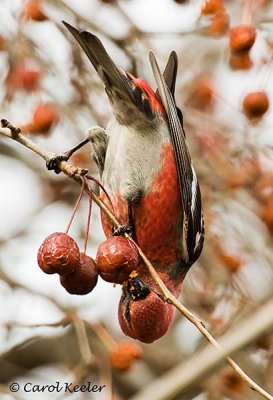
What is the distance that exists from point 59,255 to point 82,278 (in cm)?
13

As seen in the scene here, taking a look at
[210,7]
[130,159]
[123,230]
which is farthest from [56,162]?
[210,7]

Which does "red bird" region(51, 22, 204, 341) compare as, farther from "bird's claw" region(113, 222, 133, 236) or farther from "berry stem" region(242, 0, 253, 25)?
"berry stem" region(242, 0, 253, 25)

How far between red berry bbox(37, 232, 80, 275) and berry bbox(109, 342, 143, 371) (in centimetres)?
130

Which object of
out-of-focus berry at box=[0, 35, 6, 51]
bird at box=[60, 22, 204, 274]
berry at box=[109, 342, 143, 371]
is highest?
out-of-focus berry at box=[0, 35, 6, 51]

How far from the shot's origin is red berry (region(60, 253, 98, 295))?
8.31 feet

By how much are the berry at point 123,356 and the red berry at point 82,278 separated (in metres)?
1.21

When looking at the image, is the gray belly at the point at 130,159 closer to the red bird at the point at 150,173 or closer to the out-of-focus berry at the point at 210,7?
the red bird at the point at 150,173

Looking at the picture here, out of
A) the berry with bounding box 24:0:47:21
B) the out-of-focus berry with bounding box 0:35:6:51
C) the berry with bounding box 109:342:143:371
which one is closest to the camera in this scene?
the berry with bounding box 109:342:143:371

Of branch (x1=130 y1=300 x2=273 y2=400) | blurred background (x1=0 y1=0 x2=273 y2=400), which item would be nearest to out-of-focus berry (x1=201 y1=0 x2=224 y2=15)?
blurred background (x1=0 y1=0 x2=273 y2=400)

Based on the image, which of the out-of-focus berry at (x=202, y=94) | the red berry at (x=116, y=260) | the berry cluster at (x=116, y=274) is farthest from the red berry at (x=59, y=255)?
the out-of-focus berry at (x=202, y=94)

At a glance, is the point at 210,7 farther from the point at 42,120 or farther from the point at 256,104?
→ the point at 42,120

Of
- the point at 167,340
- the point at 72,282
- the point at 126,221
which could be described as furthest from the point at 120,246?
the point at 167,340

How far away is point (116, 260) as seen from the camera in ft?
8.44

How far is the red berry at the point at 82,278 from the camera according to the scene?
2533 mm
